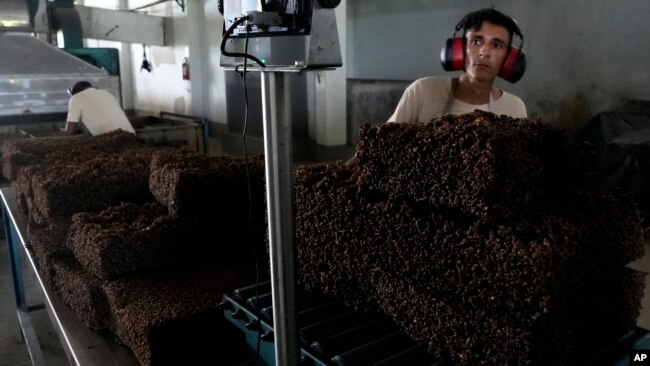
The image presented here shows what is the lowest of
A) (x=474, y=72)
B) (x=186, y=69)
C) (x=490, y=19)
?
(x=474, y=72)

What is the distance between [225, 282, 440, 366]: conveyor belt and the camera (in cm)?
92

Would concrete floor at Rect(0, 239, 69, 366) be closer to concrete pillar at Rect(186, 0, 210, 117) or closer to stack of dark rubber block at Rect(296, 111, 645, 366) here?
stack of dark rubber block at Rect(296, 111, 645, 366)

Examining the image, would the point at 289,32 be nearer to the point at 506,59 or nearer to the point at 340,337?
the point at 340,337

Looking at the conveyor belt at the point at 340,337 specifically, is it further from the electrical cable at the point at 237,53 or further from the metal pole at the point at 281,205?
the electrical cable at the point at 237,53

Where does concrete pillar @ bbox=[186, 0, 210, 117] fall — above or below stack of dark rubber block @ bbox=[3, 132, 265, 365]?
above

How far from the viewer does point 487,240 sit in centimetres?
81

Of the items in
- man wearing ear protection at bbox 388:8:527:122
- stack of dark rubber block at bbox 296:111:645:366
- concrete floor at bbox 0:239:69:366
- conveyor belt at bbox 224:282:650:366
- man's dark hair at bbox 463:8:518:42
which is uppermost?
man's dark hair at bbox 463:8:518:42

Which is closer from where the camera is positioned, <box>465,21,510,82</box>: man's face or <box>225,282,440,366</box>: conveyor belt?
<box>225,282,440,366</box>: conveyor belt

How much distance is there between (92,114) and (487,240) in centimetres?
308

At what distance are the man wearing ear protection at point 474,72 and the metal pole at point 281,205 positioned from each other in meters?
0.77

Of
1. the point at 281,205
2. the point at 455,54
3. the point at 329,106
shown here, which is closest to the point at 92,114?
the point at 455,54

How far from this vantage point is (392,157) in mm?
918

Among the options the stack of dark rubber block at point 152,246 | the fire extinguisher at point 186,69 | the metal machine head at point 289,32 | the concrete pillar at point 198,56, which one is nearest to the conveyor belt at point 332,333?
the stack of dark rubber block at point 152,246

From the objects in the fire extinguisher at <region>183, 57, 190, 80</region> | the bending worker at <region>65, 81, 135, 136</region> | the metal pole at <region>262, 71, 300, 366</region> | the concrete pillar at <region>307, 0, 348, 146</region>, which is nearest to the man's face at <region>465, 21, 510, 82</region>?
the metal pole at <region>262, 71, 300, 366</region>
